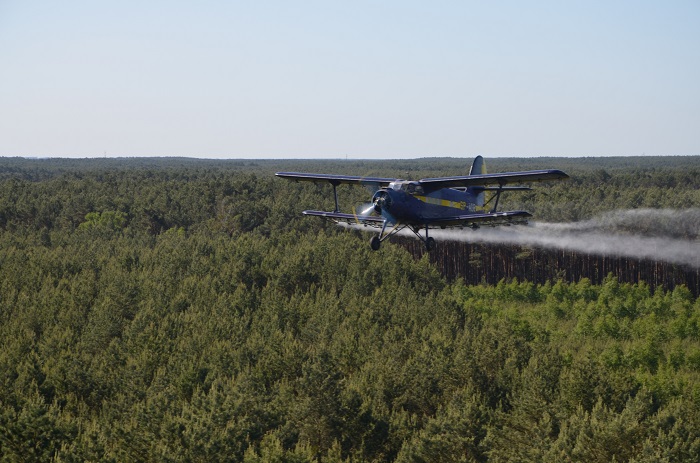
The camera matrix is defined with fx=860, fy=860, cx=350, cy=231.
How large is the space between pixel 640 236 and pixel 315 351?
56184 mm

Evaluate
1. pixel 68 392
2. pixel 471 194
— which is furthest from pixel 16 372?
pixel 471 194

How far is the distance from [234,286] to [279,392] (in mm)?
36167

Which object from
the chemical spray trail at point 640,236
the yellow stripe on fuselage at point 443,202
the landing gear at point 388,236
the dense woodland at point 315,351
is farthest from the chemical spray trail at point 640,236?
the landing gear at point 388,236

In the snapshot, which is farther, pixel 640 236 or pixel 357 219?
pixel 640 236

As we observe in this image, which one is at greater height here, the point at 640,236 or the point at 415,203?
the point at 415,203

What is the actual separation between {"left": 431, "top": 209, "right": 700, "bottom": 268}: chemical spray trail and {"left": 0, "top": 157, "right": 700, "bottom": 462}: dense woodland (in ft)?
13.2

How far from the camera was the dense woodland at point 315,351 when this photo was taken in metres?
37.5

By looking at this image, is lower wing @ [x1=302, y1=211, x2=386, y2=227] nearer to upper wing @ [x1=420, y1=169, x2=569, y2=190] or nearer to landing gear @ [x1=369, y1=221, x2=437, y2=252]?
Result: landing gear @ [x1=369, y1=221, x2=437, y2=252]

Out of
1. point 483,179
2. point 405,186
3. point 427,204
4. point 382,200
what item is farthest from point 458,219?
point 382,200

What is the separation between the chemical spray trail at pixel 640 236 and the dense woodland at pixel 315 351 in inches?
159

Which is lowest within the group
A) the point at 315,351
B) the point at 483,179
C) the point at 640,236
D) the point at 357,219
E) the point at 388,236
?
the point at 315,351

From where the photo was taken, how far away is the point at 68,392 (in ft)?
155

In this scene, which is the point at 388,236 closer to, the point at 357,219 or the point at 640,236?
the point at 357,219

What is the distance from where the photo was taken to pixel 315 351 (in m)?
53.8
